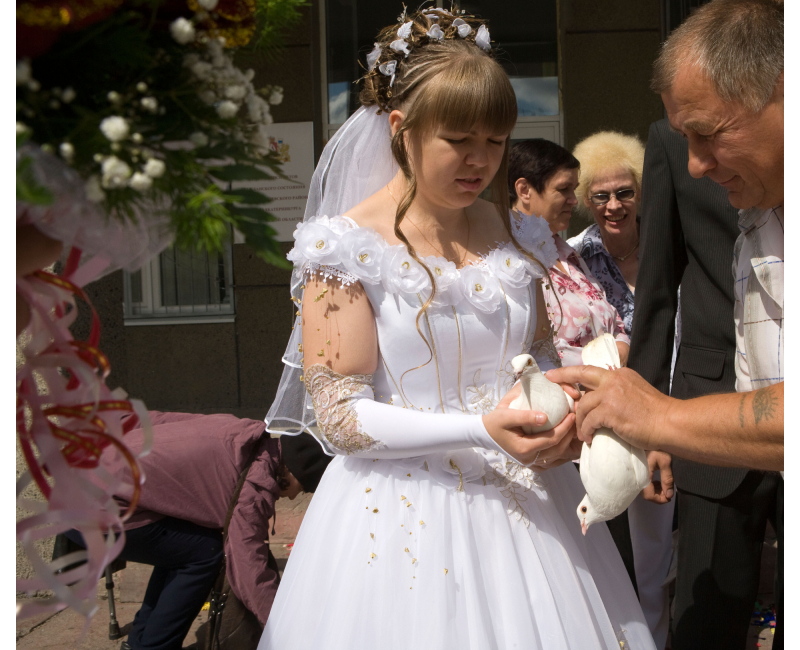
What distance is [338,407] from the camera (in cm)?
163

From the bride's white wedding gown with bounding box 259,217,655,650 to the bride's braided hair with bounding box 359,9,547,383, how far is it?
0.29 feet

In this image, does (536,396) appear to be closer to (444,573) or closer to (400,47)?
(444,573)

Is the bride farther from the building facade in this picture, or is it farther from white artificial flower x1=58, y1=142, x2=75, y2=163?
the building facade

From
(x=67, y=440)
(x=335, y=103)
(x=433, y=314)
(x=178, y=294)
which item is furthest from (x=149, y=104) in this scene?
(x=178, y=294)

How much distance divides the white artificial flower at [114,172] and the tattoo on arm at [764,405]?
1313 mm

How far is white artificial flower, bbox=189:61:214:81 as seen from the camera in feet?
2.43

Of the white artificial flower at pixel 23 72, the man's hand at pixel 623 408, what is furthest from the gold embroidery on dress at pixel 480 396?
the white artificial flower at pixel 23 72

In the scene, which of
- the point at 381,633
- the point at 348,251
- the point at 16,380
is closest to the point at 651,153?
the point at 348,251

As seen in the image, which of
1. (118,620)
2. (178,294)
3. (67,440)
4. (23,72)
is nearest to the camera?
(23,72)

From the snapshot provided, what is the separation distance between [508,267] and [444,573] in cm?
76

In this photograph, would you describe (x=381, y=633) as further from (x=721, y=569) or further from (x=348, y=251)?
(x=721, y=569)

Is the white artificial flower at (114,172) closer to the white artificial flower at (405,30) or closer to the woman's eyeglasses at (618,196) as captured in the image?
the white artificial flower at (405,30)

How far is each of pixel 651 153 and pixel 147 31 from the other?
6.37ft

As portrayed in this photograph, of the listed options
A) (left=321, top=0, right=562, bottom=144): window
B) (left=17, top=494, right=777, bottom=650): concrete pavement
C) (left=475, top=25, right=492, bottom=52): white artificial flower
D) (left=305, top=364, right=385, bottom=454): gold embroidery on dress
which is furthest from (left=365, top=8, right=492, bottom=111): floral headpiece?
(left=321, top=0, right=562, bottom=144): window
